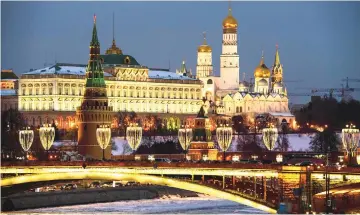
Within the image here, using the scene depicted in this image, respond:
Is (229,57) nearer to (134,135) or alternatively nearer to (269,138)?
(134,135)

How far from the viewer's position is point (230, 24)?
456 ft

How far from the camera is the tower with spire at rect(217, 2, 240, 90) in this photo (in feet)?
457

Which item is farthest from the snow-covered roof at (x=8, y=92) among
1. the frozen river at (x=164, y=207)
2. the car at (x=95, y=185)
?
the frozen river at (x=164, y=207)

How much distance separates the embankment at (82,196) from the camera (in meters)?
63.9

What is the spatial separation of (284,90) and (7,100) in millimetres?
31401

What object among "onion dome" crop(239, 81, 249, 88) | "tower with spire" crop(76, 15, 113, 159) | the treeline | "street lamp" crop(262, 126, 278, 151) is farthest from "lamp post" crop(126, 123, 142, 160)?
"onion dome" crop(239, 81, 249, 88)

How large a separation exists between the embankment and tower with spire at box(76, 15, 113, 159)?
1242cm

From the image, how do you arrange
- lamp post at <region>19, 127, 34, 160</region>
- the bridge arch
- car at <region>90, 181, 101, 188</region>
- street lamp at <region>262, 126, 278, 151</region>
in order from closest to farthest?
the bridge arch, car at <region>90, 181, 101, 188</region>, street lamp at <region>262, 126, 278, 151</region>, lamp post at <region>19, 127, 34, 160</region>

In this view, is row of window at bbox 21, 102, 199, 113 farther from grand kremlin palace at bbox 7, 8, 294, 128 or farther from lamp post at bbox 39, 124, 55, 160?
lamp post at bbox 39, 124, 55, 160

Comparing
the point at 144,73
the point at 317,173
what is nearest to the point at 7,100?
the point at 144,73

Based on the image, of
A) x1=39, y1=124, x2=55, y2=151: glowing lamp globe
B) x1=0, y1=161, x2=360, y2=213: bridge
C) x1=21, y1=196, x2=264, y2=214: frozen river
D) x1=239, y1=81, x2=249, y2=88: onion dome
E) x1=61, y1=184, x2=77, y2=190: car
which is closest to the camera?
x1=0, y1=161, x2=360, y2=213: bridge

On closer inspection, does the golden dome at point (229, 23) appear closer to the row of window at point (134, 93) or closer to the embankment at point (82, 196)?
the row of window at point (134, 93)

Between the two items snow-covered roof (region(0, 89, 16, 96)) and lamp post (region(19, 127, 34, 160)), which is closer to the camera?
lamp post (region(19, 127, 34, 160))

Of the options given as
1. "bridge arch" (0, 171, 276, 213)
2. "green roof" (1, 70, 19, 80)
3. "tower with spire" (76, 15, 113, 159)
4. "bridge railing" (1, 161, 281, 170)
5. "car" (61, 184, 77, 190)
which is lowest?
"car" (61, 184, 77, 190)
